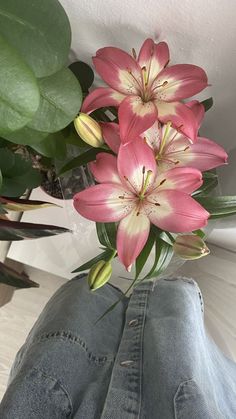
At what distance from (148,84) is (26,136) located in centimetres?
19

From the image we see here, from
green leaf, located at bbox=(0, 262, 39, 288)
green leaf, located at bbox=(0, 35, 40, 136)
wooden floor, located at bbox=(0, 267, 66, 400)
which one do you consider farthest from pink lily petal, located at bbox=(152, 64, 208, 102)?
wooden floor, located at bbox=(0, 267, 66, 400)

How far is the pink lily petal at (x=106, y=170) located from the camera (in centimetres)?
58

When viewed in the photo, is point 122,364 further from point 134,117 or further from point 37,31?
point 37,31

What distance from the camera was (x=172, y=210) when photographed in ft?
1.86

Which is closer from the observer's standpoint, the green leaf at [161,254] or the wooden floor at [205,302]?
the green leaf at [161,254]

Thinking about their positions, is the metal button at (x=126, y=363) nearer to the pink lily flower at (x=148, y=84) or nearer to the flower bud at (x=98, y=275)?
the flower bud at (x=98, y=275)

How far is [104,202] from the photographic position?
571mm

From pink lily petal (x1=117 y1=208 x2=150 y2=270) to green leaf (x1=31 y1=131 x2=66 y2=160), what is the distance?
0.19 meters

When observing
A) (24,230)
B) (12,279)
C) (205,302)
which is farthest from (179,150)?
(205,302)

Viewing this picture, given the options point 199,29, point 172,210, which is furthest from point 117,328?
point 199,29

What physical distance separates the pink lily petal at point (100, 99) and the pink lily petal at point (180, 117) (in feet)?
0.19

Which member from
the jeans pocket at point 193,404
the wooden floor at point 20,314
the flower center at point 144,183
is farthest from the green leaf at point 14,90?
the wooden floor at point 20,314

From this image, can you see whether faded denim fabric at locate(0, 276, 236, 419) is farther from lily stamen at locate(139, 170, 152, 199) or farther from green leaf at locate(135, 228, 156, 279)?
lily stamen at locate(139, 170, 152, 199)

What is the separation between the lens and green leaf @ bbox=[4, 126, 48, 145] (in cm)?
59
